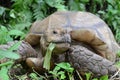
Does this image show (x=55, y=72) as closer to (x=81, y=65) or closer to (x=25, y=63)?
(x=81, y=65)

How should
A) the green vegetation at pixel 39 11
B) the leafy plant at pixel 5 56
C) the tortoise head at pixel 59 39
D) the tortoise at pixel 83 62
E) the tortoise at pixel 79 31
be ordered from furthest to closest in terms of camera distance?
the green vegetation at pixel 39 11, the tortoise at pixel 79 31, the tortoise at pixel 83 62, the tortoise head at pixel 59 39, the leafy plant at pixel 5 56

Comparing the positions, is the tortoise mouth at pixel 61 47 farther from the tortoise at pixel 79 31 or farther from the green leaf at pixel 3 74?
the green leaf at pixel 3 74

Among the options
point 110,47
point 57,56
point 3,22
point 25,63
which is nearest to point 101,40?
point 110,47

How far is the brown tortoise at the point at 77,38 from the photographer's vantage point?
3.15 metres

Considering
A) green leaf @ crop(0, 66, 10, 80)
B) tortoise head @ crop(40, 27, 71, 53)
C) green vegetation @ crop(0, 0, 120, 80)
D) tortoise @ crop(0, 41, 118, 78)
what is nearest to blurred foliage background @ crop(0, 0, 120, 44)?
green vegetation @ crop(0, 0, 120, 80)

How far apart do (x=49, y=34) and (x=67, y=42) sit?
18 centimetres

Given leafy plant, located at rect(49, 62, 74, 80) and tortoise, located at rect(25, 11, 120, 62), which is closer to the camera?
leafy plant, located at rect(49, 62, 74, 80)

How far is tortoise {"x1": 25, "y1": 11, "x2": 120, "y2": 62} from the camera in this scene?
3.41 meters

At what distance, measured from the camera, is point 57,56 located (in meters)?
3.31

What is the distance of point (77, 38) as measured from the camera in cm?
345

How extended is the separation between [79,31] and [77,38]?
0.07 m

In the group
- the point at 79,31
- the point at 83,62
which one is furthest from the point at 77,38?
the point at 83,62

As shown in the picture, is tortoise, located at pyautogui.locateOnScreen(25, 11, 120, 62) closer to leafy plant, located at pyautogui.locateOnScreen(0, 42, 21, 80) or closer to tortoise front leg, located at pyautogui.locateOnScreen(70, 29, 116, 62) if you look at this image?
tortoise front leg, located at pyautogui.locateOnScreen(70, 29, 116, 62)

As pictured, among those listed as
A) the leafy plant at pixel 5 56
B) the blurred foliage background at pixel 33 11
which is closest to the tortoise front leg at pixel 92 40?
the leafy plant at pixel 5 56
